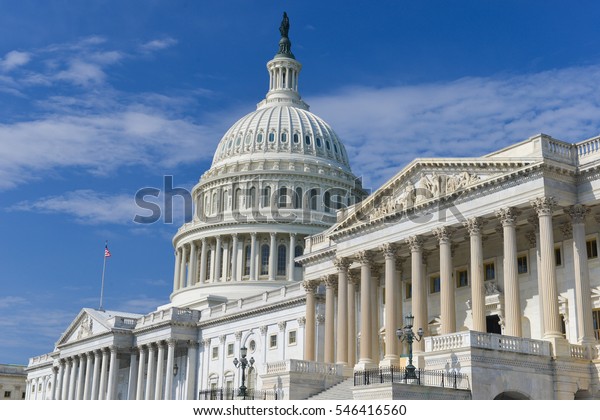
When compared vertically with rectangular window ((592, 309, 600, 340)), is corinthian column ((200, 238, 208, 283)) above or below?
above

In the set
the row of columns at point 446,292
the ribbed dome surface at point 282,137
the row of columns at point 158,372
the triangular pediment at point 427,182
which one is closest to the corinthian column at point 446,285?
the row of columns at point 446,292

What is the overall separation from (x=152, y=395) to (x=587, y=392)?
6443 centimetres

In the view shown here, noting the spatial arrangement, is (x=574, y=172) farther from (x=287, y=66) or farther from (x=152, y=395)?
(x=287, y=66)

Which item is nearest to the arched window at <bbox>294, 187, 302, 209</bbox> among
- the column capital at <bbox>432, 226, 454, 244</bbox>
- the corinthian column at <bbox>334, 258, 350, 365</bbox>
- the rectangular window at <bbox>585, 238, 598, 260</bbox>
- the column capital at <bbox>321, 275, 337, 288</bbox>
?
the column capital at <bbox>321, 275, 337, 288</bbox>

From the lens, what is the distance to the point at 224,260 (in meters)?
116

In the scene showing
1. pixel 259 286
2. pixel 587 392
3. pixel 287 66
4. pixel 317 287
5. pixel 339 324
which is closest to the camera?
pixel 587 392

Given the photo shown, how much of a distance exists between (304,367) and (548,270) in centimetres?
1816

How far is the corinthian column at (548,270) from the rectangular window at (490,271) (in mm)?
9491

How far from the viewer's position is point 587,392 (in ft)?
148

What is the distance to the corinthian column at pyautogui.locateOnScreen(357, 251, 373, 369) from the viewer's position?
5741cm

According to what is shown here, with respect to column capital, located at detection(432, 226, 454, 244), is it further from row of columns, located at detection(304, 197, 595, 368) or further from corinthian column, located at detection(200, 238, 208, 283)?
corinthian column, located at detection(200, 238, 208, 283)

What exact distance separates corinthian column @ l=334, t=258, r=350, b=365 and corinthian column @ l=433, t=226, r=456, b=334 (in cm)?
1064

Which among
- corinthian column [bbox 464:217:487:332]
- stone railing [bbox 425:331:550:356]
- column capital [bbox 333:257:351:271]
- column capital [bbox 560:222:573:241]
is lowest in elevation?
stone railing [bbox 425:331:550:356]
